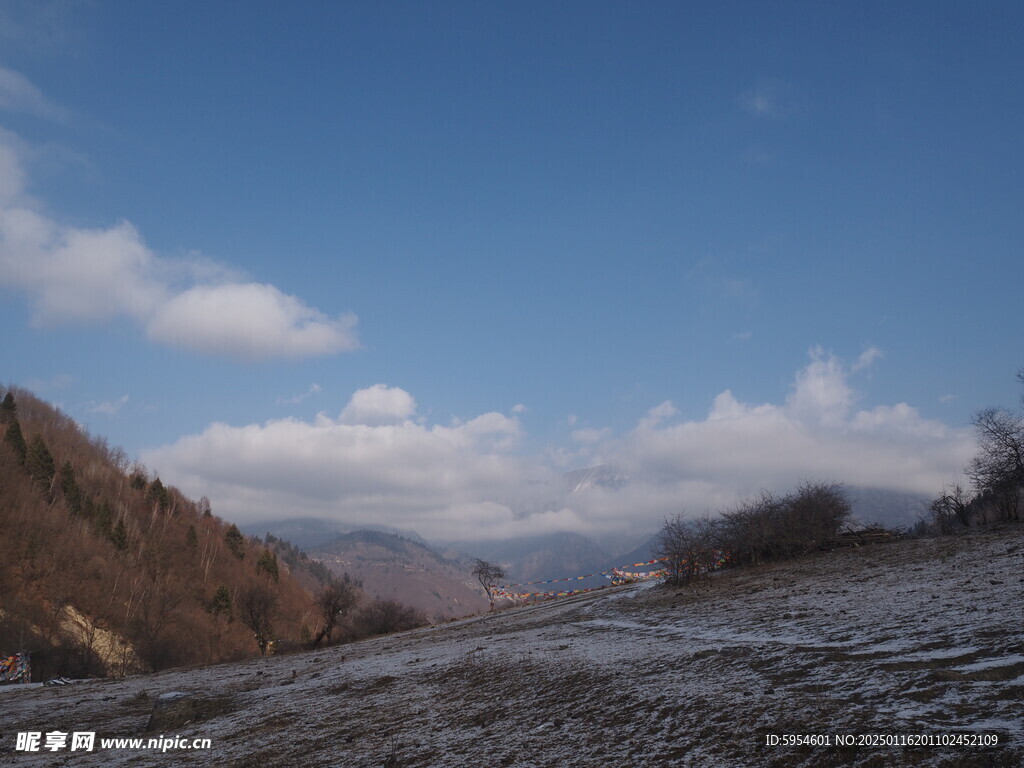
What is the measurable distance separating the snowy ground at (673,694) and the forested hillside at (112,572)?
114 ft

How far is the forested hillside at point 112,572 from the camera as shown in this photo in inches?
2625

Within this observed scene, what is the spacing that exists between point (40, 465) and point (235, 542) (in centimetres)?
5034

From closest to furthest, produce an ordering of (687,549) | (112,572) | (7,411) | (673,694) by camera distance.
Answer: (673,694) < (687,549) < (112,572) < (7,411)

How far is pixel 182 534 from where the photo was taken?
12812 centimetres

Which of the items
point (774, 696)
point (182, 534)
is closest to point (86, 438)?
point (182, 534)

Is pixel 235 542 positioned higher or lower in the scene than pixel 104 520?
lower

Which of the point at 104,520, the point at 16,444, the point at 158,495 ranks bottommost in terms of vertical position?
the point at 104,520

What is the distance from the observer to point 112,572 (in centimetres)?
8800

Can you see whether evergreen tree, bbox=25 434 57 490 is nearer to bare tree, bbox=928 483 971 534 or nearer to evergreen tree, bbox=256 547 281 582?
evergreen tree, bbox=256 547 281 582

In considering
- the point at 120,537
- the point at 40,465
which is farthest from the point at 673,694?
the point at 40,465

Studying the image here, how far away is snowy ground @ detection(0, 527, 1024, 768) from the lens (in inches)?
327

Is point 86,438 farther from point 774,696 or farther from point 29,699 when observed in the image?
point 774,696

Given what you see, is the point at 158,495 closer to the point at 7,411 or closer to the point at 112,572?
the point at 7,411

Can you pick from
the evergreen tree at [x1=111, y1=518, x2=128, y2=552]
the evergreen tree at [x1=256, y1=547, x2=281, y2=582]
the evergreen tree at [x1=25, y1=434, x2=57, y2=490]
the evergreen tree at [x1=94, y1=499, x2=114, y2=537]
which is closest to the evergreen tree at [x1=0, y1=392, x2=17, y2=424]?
the evergreen tree at [x1=25, y1=434, x2=57, y2=490]
